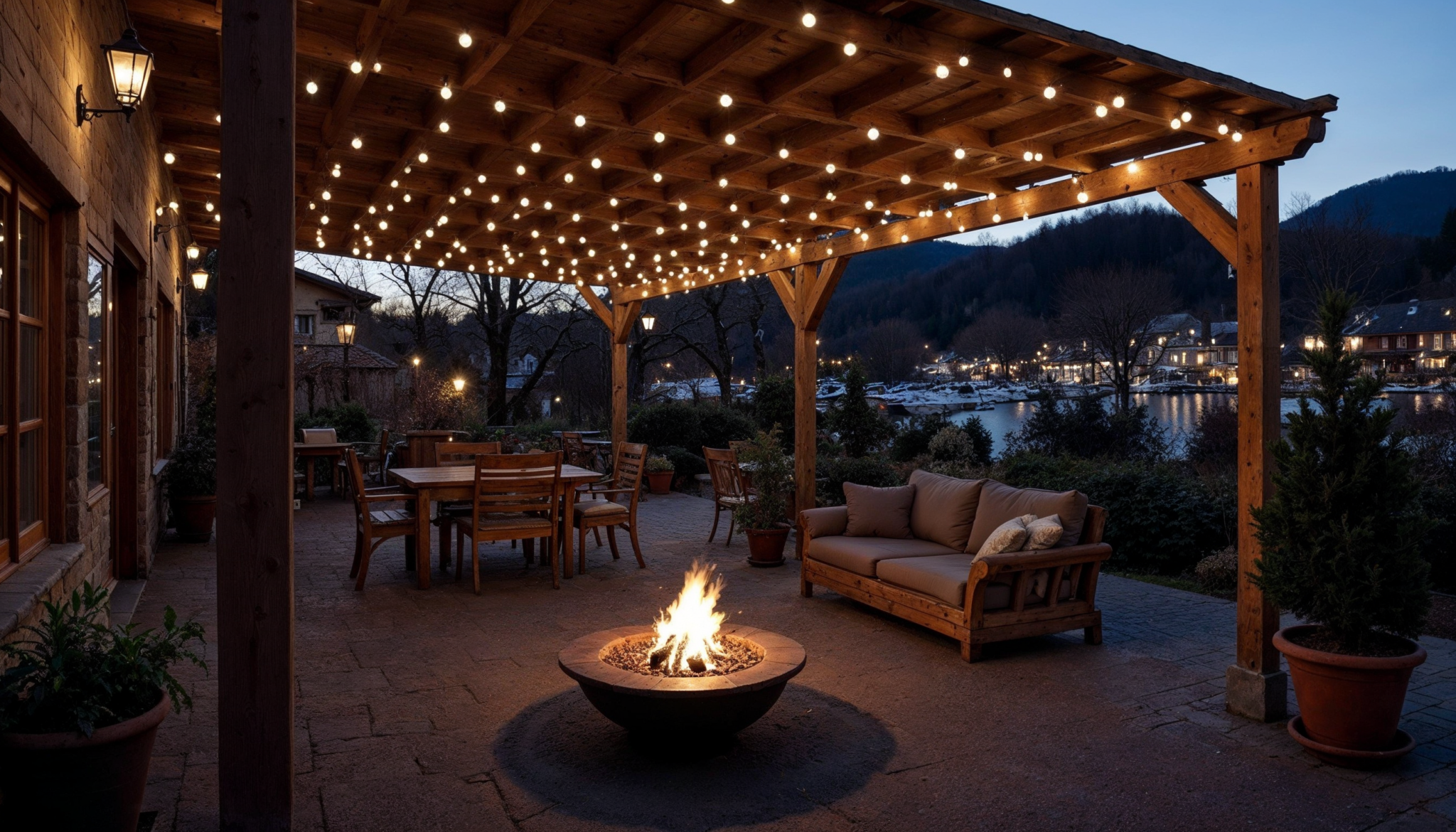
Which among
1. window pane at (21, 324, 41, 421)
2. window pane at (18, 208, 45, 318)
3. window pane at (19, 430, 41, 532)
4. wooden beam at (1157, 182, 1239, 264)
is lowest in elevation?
window pane at (19, 430, 41, 532)

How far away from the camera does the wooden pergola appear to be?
2.53m

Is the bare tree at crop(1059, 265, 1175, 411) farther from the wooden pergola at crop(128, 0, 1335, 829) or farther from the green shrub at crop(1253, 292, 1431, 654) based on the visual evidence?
the green shrub at crop(1253, 292, 1431, 654)

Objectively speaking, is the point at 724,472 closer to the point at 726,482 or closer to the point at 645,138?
the point at 726,482

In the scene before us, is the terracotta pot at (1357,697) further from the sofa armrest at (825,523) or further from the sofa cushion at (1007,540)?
the sofa armrest at (825,523)

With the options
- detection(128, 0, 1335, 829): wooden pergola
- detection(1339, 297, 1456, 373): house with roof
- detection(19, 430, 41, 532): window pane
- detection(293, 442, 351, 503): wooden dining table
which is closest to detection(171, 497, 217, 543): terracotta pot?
detection(293, 442, 351, 503): wooden dining table

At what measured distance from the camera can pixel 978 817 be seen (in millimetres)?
2930

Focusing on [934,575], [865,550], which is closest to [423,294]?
[865,550]

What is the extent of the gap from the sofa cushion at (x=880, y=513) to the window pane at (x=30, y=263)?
4.61 m

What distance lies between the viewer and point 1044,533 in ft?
15.9

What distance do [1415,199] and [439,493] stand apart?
109ft

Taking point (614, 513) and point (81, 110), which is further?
point (614, 513)

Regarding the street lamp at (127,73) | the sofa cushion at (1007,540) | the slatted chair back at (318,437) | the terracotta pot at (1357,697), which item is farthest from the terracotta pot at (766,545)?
the slatted chair back at (318,437)

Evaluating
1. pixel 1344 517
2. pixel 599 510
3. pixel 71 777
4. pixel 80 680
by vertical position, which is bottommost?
pixel 71 777

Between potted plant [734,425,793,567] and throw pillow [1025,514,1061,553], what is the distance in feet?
8.78
